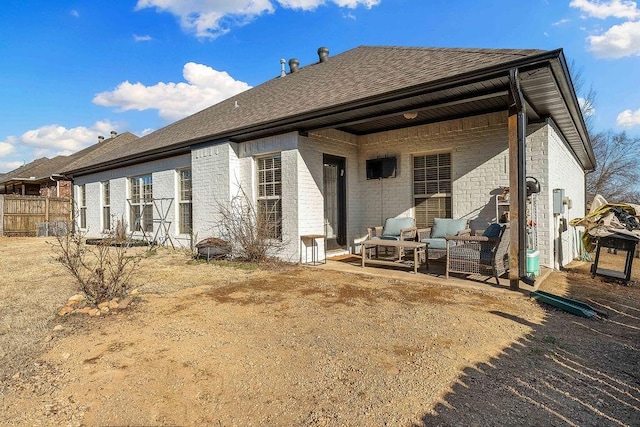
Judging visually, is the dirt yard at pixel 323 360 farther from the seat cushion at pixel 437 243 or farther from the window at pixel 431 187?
the window at pixel 431 187

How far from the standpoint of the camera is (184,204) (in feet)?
32.4

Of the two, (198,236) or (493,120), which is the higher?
(493,120)

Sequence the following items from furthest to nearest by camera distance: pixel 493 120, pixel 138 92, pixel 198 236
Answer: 1. pixel 138 92
2. pixel 198 236
3. pixel 493 120

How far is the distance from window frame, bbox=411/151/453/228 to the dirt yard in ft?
9.49

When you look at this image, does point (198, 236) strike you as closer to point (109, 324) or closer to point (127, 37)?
point (109, 324)

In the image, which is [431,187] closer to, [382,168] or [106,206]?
[382,168]

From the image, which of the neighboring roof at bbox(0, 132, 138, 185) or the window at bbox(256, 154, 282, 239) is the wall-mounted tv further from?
the neighboring roof at bbox(0, 132, 138, 185)

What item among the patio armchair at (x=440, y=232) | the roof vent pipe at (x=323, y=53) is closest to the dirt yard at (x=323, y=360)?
the patio armchair at (x=440, y=232)

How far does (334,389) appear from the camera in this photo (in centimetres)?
221

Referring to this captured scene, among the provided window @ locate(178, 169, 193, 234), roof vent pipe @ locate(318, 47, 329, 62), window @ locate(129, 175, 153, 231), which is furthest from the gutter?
window @ locate(129, 175, 153, 231)

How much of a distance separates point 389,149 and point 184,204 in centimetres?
605

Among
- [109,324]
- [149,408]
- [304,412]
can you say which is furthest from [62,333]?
[304,412]

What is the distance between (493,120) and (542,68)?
2427mm

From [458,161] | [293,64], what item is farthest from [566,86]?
[293,64]
